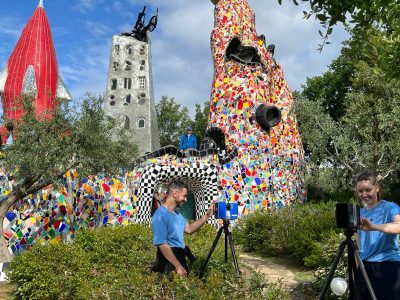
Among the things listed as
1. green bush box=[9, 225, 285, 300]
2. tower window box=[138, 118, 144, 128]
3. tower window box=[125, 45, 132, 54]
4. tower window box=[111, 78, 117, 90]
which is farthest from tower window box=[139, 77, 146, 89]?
green bush box=[9, 225, 285, 300]

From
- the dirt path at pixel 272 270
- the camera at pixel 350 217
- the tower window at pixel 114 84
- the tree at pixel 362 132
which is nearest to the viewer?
the camera at pixel 350 217

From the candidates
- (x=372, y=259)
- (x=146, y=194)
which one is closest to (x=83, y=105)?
(x=146, y=194)

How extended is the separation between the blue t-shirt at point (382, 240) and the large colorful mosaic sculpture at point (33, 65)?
14455 mm

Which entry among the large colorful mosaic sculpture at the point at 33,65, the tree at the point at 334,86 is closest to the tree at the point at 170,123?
the tree at the point at 334,86

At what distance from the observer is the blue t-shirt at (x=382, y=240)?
9.97ft

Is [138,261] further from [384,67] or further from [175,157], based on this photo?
[175,157]

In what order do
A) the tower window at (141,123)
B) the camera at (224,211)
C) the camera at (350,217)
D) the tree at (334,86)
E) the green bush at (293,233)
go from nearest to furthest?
the camera at (350,217) < the camera at (224,211) < the green bush at (293,233) < the tower window at (141,123) < the tree at (334,86)

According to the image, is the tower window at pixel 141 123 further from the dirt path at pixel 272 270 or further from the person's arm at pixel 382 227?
the person's arm at pixel 382 227

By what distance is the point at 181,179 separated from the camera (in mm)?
13289

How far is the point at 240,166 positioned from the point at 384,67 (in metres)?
8.95

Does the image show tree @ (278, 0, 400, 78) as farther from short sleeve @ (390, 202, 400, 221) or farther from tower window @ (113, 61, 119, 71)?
tower window @ (113, 61, 119, 71)

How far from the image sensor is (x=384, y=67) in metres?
5.33

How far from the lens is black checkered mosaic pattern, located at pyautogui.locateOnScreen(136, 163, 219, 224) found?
41.9 ft

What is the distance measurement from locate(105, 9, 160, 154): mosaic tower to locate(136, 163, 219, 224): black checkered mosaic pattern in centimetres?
613
